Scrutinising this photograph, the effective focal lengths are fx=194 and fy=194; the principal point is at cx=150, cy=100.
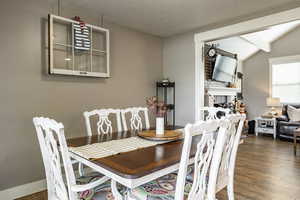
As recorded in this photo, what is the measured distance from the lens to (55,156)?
126 cm

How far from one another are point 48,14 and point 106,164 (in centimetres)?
210

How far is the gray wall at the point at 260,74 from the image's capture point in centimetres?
571

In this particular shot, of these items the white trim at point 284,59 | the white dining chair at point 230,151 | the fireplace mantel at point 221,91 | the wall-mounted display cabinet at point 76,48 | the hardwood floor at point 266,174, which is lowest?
the hardwood floor at point 266,174

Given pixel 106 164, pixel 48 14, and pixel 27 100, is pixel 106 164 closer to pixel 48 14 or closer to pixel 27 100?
pixel 27 100

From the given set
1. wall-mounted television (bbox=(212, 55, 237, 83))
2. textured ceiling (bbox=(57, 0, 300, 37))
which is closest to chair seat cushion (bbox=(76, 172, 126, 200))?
textured ceiling (bbox=(57, 0, 300, 37))

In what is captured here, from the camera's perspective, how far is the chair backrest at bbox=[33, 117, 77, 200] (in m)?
1.14

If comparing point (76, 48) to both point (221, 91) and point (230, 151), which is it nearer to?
point (230, 151)

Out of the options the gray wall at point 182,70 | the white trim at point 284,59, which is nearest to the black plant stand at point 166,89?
the gray wall at point 182,70

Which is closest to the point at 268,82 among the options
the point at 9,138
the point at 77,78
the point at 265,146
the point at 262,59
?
the point at 262,59

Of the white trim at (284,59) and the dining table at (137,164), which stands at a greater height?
the white trim at (284,59)

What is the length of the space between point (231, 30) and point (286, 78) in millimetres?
4058

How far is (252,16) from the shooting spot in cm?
278

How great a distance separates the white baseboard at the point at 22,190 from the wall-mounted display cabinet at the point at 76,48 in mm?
1377

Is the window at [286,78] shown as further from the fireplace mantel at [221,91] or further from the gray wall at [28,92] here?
the gray wall at [28,92]
